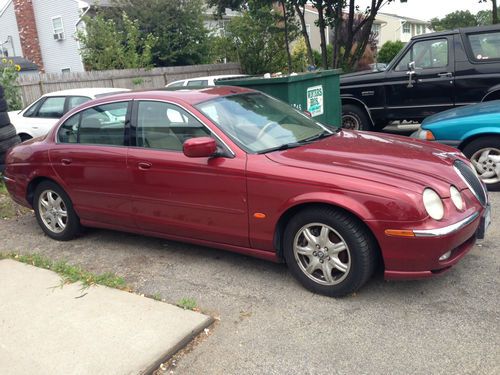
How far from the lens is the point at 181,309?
368 cm

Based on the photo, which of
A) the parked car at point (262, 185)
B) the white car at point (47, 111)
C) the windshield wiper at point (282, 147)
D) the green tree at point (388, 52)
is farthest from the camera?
the green tree at point (388, 52)

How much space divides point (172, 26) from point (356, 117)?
1547 cm

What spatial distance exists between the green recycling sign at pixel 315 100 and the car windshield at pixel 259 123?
2.51 m

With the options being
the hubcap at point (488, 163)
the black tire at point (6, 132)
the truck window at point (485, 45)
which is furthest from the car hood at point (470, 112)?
the black tire at point (6, 132)

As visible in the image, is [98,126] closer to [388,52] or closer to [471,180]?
[471,180]

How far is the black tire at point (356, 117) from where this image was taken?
9.27 metres

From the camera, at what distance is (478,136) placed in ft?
19.6

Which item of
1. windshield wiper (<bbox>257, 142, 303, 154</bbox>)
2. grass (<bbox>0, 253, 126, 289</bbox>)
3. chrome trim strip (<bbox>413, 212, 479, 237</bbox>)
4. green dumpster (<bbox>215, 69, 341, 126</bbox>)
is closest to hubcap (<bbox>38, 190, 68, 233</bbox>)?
grass (<bbox>0, 253, 126, 289</bbox>)

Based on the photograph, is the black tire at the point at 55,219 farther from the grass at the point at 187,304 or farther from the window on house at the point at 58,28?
the window on house at the point at 58,28

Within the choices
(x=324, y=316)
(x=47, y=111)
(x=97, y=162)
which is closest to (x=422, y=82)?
A: (x=97, y=162)

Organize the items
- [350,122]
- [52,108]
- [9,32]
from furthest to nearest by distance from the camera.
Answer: [9,32] < [52,108] < [350,122]

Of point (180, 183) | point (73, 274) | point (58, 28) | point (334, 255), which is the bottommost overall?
point (73, 274)

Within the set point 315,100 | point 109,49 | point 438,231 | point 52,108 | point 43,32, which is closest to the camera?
point 438,231

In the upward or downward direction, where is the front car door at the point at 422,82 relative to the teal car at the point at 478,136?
upward
